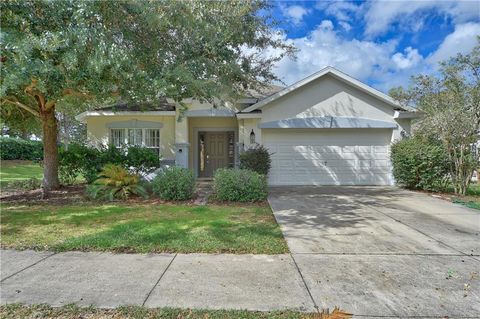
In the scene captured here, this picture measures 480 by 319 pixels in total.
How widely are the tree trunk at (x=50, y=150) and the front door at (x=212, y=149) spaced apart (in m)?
6.89

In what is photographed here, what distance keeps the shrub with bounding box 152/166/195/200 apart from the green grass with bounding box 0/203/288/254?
820mm

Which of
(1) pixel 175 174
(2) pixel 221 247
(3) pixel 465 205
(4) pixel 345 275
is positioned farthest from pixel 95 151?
(3) pixel 465 205

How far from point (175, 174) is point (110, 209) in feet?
7.55

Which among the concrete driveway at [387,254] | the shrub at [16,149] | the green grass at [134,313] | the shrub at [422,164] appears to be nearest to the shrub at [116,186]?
the concrete driveway at [387,254]

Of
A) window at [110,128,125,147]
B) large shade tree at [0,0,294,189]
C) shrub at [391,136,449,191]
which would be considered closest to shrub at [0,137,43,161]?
window at [110,128,125,147]

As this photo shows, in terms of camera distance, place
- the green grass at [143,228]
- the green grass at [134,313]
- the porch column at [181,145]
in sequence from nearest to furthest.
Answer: the green grass at [134,313] → the green grass at [143,228] → the porch column at [181,145]

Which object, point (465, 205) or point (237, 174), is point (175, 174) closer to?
point (237, 174)

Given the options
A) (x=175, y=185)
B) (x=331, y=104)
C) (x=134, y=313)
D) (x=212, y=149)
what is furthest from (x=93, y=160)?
(x=331, y=104)

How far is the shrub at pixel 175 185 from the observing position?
9.66 m

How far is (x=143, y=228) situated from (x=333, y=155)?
9.84 metres

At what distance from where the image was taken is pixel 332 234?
620 cm

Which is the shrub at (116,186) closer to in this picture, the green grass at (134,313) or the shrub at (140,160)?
the shrub at (140,160)

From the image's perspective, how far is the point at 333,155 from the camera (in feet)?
45.2

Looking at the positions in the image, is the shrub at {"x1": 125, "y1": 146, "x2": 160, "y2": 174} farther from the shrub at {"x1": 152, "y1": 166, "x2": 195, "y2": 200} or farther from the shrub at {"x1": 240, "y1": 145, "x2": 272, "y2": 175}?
the shrub at {"x1": 240, "y1": 145, "x2": 272, "y2": 175}
